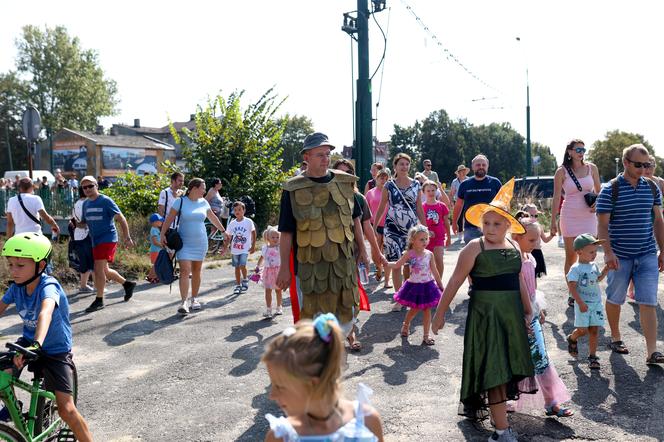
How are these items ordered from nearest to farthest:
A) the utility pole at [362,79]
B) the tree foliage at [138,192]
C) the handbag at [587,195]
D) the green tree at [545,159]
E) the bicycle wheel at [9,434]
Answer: the bicycle wheel at [9,434] → the handbag at [587,195] → the utility pole at [362,79] → the tree foliage at [138,192] → the green tree at [545,159]

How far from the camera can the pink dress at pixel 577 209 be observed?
7297 mm

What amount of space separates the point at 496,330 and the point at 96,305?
6.25 meters

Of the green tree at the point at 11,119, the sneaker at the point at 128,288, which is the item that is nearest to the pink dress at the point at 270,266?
the sneaker at the point at 128,288

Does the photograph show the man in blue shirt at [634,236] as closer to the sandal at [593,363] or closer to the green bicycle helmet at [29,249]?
the sandal at [593,363]

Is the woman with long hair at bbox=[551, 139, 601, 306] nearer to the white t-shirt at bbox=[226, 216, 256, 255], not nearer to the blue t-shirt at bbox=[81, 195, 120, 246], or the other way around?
the white t-shirt at bbox=[226, 216, 256, 255]

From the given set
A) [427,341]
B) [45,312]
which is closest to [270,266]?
[427,341]

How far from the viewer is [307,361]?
2.08 metres

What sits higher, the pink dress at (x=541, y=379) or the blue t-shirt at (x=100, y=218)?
the blue t-shirt at (x=100, y=218)

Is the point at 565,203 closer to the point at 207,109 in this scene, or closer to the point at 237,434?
the point at 237,434

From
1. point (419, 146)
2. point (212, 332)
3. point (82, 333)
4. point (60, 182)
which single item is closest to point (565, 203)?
point (212, 332)

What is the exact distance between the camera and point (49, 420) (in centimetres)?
380

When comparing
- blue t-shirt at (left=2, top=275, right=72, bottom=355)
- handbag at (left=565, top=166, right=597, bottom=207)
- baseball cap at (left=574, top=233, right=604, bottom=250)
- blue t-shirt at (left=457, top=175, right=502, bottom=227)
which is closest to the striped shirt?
baseball cap at (left=574, top=233, right=604, bottom=250)

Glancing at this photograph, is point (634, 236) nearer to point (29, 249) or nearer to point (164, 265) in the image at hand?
point (29, 249)

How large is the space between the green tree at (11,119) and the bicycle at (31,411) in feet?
223
